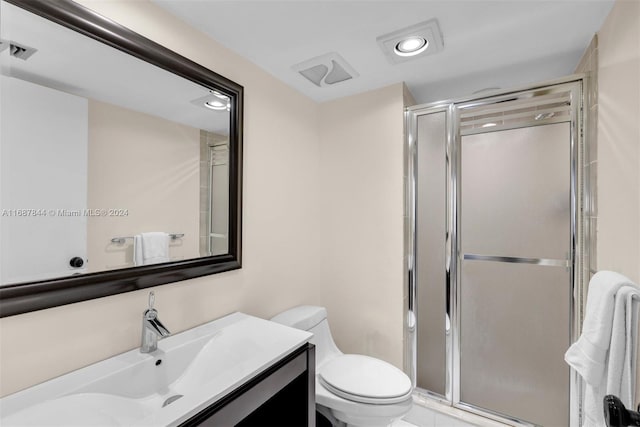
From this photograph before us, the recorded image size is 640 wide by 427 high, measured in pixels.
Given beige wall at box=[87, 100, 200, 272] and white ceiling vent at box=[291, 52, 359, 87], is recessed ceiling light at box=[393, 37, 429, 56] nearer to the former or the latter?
white ceiling vent at box=[291, 52, 359, 87]

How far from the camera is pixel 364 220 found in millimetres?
2047

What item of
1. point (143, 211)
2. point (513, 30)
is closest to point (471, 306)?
point (513, 30)

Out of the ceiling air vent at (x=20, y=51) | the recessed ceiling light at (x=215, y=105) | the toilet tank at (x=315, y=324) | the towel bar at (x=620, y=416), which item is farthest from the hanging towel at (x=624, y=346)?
the ceiling air vent at (x=20, y=51)

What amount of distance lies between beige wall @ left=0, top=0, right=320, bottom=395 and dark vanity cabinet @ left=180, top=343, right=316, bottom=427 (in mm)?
502

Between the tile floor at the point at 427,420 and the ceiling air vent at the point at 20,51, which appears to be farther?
the tile floor at the point at 427,420

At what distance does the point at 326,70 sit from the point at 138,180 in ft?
3.99

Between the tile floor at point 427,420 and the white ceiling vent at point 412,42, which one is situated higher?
the white ceiling vent at point 412,42

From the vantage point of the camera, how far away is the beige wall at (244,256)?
901 millimetres

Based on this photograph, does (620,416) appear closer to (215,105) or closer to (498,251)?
(498,251)

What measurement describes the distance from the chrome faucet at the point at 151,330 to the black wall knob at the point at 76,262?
0.25 meters

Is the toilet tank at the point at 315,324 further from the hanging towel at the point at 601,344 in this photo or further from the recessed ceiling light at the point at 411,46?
the recessed ceiling light at the point at 411,46

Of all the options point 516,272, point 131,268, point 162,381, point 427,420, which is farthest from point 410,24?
point 427,420

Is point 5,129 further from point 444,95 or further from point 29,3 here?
point 444,95

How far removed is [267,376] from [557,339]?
5.42 feet
